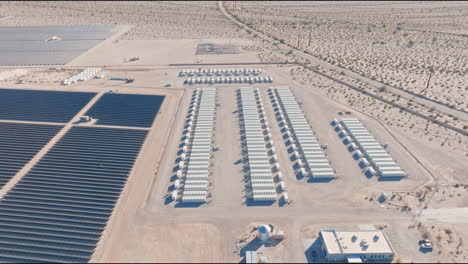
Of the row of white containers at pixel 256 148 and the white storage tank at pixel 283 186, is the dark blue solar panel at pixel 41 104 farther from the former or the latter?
the white storage tank at pixel 283 186

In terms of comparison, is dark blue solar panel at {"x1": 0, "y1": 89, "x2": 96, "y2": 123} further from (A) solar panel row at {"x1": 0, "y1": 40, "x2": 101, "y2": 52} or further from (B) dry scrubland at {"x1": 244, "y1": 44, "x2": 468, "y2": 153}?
(B) dry scrubland at {"x1": 244, "y1": 44, "x2": 468, "y2": 153}

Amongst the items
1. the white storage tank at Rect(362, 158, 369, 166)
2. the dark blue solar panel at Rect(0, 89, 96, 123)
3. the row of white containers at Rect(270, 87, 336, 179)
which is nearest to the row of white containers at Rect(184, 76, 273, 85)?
the row of white containers at Rect(270, 87, 336, 179)

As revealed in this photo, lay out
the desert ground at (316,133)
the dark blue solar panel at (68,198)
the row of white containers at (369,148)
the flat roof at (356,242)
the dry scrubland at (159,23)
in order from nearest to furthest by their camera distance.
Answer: the flat roof at (356,242) → the dark blue solar panel at (68,198) → the desert ground at (316,133) → the row of white containers at (369,148) → the dry scrubland at (159,23)

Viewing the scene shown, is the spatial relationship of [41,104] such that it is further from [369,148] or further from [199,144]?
[369,148]

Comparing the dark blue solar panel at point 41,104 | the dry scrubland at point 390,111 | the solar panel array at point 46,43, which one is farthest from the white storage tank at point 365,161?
the solar panel array at point 46,43

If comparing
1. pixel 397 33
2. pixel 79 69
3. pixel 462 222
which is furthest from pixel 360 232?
pixel 397 33

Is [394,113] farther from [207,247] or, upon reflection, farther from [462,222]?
[207,247]
